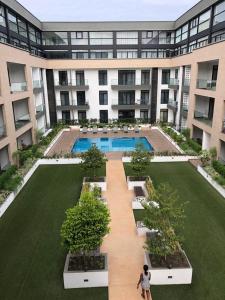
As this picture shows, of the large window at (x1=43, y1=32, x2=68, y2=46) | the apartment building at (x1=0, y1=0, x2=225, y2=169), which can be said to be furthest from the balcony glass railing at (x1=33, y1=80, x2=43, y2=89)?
the large window at (x1=43, y1=32, x2=68, y2=46)

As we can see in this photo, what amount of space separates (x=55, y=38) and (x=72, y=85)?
9.02 m

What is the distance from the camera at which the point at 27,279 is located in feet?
34.2

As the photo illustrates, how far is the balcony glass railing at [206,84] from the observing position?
77.4 ft

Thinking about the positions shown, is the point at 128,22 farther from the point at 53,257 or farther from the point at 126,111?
the point at 53,257

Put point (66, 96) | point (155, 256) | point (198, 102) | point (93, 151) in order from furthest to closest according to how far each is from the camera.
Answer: point (66, 96)
point (198, 102)
point (93, 151)
point (155, 256)

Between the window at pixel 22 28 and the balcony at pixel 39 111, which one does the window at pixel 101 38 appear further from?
the balcony at pixel 39 111

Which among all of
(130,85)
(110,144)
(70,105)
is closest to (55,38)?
(70,105)

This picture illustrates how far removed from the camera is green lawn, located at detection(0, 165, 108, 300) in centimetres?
986

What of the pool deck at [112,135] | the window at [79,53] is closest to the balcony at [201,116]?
the pool deck at [112,135]

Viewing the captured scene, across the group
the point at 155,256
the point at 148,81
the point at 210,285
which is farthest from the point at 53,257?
the point at 148,81

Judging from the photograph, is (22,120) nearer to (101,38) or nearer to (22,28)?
(22,28)

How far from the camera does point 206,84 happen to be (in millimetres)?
25391

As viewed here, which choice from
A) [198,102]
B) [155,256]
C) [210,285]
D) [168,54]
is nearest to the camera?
[210,285]

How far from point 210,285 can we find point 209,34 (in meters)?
27.7
